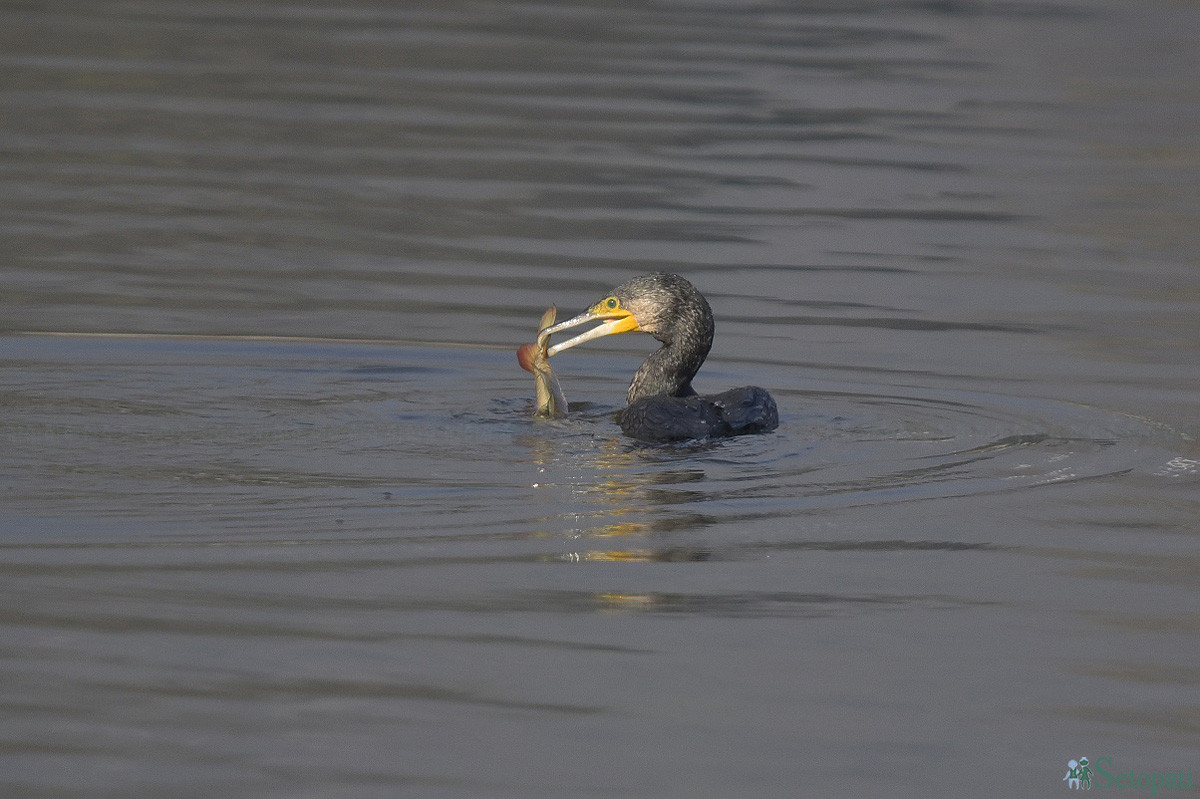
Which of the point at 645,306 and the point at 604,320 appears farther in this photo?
the point at 604,320

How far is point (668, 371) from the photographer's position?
983 centimetres

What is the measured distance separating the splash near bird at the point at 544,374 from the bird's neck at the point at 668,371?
55 centimetres

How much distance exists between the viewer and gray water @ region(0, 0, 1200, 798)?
5.41 m

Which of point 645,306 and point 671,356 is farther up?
point 645,306

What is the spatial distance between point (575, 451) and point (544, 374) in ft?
2.45

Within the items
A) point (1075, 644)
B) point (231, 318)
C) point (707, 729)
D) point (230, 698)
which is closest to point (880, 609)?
point (1075, 644)

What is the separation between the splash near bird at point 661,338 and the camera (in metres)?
9.05

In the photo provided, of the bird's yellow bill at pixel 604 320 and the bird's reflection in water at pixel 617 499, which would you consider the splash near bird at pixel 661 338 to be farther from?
the bird's reflection in water at pixel 617 499

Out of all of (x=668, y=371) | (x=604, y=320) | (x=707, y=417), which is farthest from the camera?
(x=604, y=320)

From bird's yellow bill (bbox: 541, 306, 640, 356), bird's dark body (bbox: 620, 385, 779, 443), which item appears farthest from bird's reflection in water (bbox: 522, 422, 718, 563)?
bird's yellow bill (bbox: 541, 306, 640, 356)

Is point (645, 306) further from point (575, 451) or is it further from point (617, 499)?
point (617, 499)

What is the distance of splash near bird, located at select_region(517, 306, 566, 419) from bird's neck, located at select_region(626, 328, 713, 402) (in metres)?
0.55

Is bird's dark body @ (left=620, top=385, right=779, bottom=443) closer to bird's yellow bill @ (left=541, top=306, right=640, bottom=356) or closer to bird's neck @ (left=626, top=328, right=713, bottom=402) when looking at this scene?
bird's neck @ (left=626, top=328, right=713, bottom=402)

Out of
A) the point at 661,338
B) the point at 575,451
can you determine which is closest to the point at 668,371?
the point at 661,338
